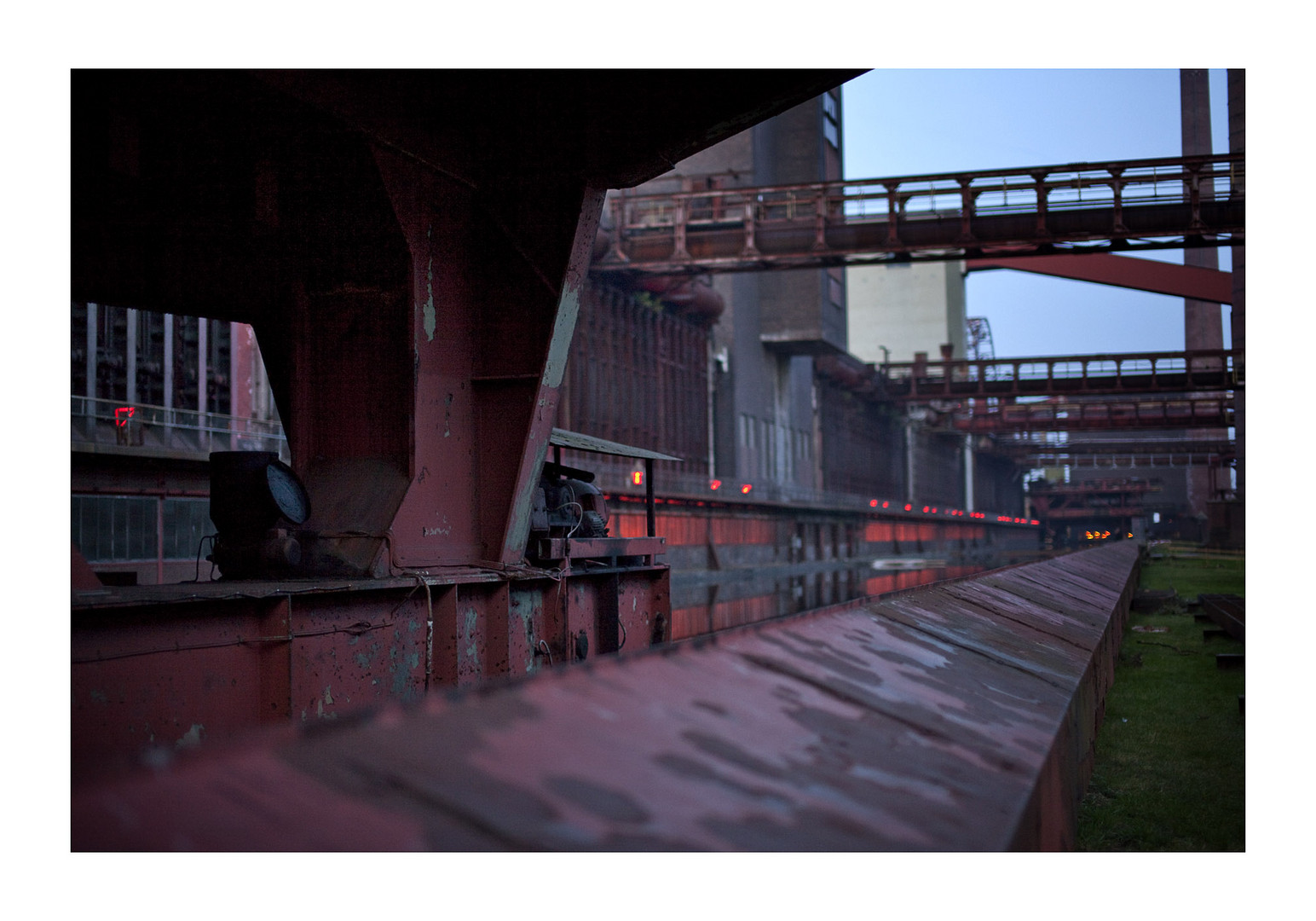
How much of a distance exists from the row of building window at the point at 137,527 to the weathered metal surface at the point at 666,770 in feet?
64.6

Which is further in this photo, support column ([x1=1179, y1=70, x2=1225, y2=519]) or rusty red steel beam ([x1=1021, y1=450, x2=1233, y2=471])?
rusty red steel beam ([x1=1021, y1=450, x2=1233, y2=471])

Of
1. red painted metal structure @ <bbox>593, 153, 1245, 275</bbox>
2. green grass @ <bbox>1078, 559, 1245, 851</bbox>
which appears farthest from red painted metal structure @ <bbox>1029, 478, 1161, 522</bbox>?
green grass @ <bbox>1078, 559, 1245, 851</bbox>

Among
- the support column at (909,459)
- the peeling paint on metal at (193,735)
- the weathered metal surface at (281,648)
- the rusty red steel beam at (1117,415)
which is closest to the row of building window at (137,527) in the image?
the weathered metal surface at (281,648)

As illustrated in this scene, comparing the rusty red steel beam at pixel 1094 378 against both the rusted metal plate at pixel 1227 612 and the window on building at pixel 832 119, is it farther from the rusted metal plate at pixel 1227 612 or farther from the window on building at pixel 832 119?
the rusted metal plate at pixel 1227 612

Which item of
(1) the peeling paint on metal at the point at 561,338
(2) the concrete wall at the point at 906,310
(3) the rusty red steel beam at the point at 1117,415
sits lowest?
(1) the peeling paint on metal at the point at 561,338

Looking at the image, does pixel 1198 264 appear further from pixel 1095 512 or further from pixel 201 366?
pixel 1095 512

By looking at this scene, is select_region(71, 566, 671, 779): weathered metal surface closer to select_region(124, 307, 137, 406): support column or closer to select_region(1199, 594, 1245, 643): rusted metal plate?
select_region(1199, 594, 1245, 643): rusted metal plate

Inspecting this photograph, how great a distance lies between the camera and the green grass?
5500 millimetres

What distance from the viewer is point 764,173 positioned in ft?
169

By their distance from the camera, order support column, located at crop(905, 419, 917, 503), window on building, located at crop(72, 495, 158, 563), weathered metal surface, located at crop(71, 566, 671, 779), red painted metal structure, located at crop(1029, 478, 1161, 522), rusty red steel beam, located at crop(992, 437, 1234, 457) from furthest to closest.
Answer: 1. red painted metal structure, located at crop(1029, 478, 1161, 522)
2. support column, located at crop(905, 419, 917, 503)
3. rusty red steel beam, located at crop(992, 437, 1234, 457)
4. window on building, located at crop(72, 495, 158, 563)
5. weathered metal surface, located at crop(71, 566, 671, 779)

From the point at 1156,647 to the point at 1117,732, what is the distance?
639cm

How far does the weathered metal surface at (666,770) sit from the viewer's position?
2152 millimetres

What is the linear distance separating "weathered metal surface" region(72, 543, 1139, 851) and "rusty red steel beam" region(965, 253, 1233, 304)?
3209 cm

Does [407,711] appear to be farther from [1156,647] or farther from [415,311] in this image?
[1156,647]
